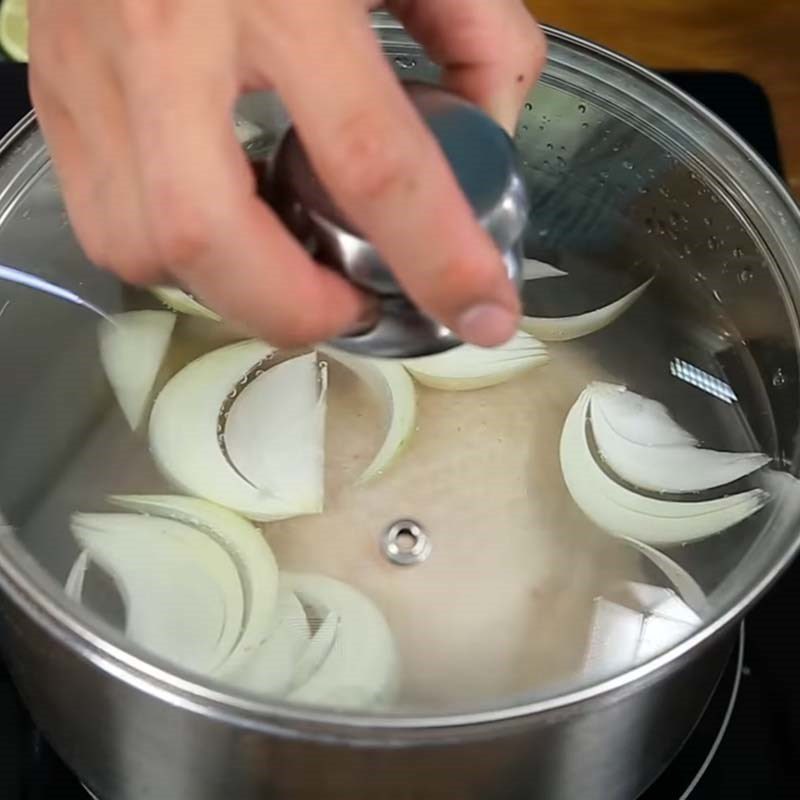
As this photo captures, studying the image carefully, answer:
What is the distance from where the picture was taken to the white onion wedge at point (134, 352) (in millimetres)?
773

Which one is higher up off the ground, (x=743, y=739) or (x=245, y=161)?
(x=245, y=161)

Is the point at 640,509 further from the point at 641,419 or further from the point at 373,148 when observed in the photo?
the point at 373,148

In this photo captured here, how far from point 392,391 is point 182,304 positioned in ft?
0.49

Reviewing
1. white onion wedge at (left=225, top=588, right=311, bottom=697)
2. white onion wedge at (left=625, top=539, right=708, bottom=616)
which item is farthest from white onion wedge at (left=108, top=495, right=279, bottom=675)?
white onion wedge at (left=625, top=539, right=708, bottom=616)

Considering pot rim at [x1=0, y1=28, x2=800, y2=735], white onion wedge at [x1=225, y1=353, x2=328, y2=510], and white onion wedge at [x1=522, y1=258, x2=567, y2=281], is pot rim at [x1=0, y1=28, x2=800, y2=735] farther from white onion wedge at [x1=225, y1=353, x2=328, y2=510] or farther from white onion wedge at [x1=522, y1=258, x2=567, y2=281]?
white onion wedge at [x1=522, y1=258, x2=567, y2=281]

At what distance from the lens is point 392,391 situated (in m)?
0.78

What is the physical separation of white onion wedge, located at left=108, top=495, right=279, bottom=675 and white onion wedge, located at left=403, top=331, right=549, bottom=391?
16 cm

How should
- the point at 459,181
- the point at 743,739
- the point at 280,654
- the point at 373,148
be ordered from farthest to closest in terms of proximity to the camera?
the point at 743,739 → the point at 280,654 → the point at 459,181 → the point at 373,148

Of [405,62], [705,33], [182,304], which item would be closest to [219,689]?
[182,304]

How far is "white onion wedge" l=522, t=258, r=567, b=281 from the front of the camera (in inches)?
33.4

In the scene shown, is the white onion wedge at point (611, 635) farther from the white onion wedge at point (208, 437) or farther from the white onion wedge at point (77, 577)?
the white onion wedge at point (77, 577)

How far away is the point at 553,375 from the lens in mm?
810

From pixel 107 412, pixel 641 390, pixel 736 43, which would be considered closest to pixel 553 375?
pixel 641 390

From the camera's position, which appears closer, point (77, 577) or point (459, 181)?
point (459, 181)
